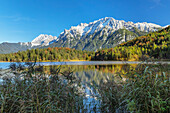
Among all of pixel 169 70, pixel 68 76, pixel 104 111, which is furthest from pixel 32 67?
pixel 169 70

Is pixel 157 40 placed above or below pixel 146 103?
above

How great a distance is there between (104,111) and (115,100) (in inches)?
36.0

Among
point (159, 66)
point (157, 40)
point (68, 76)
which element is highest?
point (157, 40)

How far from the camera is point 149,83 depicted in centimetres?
452

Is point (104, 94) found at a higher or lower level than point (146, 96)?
lower

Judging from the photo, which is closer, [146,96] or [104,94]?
[146,96]

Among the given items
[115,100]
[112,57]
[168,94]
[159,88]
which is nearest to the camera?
[168,94]

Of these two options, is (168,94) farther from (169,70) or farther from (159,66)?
(169,70)

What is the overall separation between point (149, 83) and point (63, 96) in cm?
396

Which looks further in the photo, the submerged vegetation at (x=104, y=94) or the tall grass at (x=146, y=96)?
the submerged vegetation at (x=104, y=94)

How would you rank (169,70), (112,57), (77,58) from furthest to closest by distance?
1. (77,58)
2. (112,57)
3. (169,70)

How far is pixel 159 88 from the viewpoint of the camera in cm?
451

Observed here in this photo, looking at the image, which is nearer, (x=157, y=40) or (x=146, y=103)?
(x=146, y=103)

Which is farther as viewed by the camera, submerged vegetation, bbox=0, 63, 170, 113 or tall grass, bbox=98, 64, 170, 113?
submerged vegetation, bbox=0, 63, 170, 113
